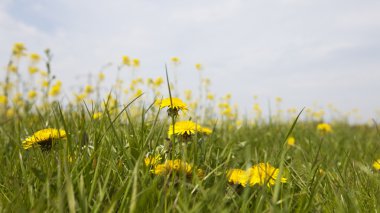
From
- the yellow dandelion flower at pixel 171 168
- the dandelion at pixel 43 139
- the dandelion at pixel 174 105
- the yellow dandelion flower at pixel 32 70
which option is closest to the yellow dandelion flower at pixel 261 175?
the yellow dandelion flower at pixel 171 168

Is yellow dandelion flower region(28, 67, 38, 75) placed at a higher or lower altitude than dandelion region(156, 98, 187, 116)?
higher

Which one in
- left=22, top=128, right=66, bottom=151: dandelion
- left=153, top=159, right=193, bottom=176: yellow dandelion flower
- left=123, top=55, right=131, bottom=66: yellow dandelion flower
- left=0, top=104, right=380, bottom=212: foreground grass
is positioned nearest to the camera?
left=0, top=104, right=380, bottom=212: foreground grass

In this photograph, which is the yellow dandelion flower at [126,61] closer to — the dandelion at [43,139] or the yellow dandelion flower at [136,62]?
the yellow dandelion flower at [136,62]

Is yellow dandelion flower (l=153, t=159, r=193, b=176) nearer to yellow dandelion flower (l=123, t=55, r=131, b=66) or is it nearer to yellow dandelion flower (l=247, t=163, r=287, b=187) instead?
yellow dandelion flower (l=247, t=163, r=287, b=187)

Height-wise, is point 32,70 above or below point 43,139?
above

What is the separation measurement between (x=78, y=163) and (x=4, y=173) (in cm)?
43

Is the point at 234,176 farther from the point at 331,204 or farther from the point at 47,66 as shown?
the point at 47,66

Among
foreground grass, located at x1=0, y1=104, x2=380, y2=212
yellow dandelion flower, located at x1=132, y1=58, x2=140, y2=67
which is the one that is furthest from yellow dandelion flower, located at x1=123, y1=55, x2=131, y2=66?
foreground grass, located at x1=0, y1=104, x2=380, y2=212

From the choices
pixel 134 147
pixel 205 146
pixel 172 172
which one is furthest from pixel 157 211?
pixel 205 146

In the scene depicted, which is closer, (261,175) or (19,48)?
(261,175)

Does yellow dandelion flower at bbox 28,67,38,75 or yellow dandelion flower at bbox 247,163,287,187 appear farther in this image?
yellow dandelion flower at bbox 28,67,38,75

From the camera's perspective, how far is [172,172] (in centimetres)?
127

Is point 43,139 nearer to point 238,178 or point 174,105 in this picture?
point 174,105

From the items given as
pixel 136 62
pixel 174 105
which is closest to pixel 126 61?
pixel 136 62
